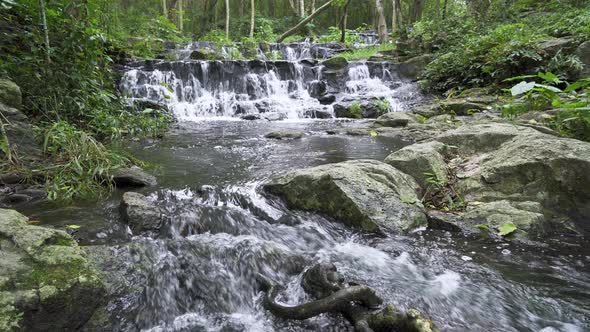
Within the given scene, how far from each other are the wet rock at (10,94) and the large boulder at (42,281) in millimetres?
2497

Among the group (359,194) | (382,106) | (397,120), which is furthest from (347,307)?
(382,106)

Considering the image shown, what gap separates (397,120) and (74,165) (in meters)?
7.60

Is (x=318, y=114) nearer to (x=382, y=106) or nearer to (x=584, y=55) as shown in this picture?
(x=382, y=106)

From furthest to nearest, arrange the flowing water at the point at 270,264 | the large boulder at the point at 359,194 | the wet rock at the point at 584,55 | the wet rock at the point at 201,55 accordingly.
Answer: the wet rock at the point at 201,55
the wet rock at the point at 584,55
the large boulder at the point at 359,194
the flowing water at the point at 270,264

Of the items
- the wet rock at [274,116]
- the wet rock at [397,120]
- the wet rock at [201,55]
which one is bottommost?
the wet rock at [397,120]

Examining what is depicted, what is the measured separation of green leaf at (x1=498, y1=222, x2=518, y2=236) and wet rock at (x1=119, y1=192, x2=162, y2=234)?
3294mm

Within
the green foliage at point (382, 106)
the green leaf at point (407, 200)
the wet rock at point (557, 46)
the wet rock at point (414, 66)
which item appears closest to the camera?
the green leaf at point (407, 200)

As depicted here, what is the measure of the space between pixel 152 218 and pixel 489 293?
3.00 m

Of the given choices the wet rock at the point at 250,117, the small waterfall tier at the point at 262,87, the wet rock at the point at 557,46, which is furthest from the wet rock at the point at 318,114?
the wet rock at the point at 557,46

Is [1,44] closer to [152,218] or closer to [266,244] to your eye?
[152,218]

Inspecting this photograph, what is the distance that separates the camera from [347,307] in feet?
7.21

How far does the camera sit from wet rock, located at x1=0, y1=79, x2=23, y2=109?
13.3ft

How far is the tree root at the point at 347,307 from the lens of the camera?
2010mm

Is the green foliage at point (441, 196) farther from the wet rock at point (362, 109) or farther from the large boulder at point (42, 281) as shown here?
the wet rock at point (362, 109)
